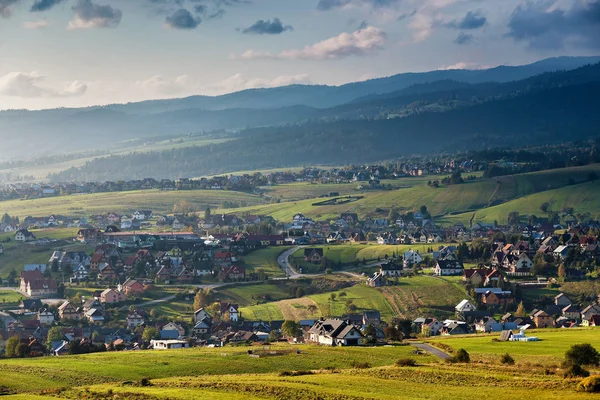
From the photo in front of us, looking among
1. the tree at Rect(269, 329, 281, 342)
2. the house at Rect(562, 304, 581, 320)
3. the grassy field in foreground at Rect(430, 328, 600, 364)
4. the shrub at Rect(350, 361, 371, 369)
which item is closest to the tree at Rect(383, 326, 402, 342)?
the grassy field in foreground at Rect(430, 328, 600, 364)

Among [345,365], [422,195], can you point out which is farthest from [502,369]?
[422,195]

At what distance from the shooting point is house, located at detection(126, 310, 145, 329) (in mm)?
86975

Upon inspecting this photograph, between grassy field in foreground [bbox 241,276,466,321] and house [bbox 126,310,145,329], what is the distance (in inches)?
363

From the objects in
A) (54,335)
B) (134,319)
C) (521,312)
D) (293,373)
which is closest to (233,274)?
(134,319)

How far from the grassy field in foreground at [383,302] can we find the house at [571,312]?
33.7 ft

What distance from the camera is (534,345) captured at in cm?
5906

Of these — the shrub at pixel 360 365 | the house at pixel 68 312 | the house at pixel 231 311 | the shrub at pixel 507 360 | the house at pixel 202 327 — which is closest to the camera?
the shrub at pixel 507 360

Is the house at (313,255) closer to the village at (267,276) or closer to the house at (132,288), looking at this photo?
the village at (267,276)

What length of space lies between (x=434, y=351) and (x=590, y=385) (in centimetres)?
1814

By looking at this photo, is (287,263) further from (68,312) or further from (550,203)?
(550,203)

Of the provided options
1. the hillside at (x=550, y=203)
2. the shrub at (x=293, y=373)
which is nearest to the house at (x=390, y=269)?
the hillside at (x=550, y=203)

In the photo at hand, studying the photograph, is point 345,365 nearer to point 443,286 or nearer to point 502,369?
point 502,369

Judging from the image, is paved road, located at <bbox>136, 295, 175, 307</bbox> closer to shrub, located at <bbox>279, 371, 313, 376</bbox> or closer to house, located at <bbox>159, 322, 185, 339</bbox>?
house, located at <bbox>159, 322, 185, 339</bbox>

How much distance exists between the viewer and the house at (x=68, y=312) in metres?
90.6
